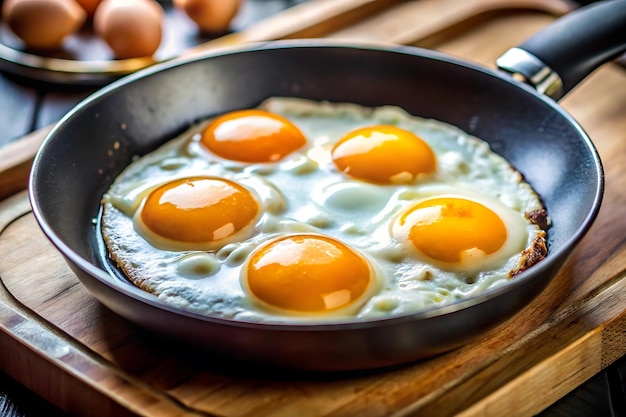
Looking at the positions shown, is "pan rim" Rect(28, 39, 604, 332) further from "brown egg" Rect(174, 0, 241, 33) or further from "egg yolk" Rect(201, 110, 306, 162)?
"brown egg" Rect(174, 0, 241, 33)

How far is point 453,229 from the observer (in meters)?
1.34

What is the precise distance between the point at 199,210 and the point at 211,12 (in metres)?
1.02

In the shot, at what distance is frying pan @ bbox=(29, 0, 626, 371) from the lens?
1038mm

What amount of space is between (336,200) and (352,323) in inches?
20.3

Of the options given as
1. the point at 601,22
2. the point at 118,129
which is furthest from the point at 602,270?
the point at 118,129

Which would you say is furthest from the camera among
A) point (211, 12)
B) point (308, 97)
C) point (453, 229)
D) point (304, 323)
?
point (211, 12)

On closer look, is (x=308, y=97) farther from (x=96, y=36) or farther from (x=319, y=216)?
(x=96, y=36)

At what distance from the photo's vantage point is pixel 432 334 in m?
1.05

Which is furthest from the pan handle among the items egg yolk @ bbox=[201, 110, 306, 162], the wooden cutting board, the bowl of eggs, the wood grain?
the bowl of eggs

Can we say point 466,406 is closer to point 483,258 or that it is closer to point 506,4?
point 483,258

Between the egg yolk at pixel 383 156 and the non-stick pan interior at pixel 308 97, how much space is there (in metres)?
0.19

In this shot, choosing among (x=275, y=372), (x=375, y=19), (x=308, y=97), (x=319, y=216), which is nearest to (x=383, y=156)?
(x=319, y=216)

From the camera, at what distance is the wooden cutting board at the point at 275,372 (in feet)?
3.67

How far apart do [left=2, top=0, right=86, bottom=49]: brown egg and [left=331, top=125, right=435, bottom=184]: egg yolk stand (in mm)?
956
